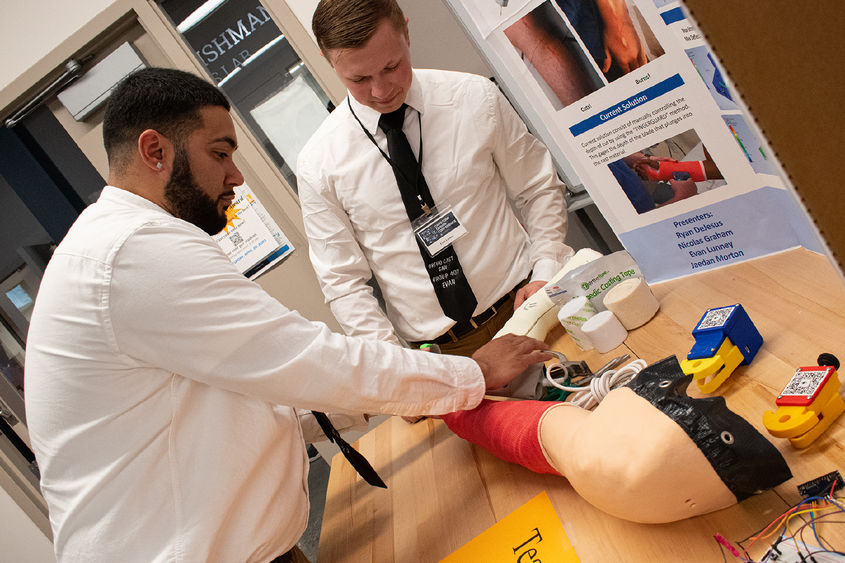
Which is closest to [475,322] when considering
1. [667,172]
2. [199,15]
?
[667,172]

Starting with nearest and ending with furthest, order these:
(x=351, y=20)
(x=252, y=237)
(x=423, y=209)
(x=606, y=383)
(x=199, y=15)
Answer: (x=606, y=383), (x=351, y=20), (x=423, y=209), (x=199, y=15), (x=252, y=237)

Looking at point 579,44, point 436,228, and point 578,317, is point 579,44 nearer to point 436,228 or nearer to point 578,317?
point 578,317

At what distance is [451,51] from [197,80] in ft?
4.66

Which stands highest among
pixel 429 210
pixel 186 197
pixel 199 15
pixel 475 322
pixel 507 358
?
pixel 199 15

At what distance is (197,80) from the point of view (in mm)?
1487

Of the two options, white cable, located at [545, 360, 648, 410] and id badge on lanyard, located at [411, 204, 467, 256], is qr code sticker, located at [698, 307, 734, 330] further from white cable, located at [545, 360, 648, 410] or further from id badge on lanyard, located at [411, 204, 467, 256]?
id badge on lanyard, located at [411, 204, 467, 256]

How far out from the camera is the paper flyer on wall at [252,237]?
302 centimetres

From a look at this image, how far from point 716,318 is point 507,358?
1.44 feet

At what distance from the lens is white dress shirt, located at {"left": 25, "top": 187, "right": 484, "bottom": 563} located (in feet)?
3.74

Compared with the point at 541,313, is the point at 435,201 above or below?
above

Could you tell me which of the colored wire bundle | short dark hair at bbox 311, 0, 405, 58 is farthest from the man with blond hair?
the colored wire bundle

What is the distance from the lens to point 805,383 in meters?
0.76

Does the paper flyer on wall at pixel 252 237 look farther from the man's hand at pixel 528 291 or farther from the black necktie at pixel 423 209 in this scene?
the man's hand at pixel 528 291

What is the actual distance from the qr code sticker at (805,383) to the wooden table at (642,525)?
0.19 ft
